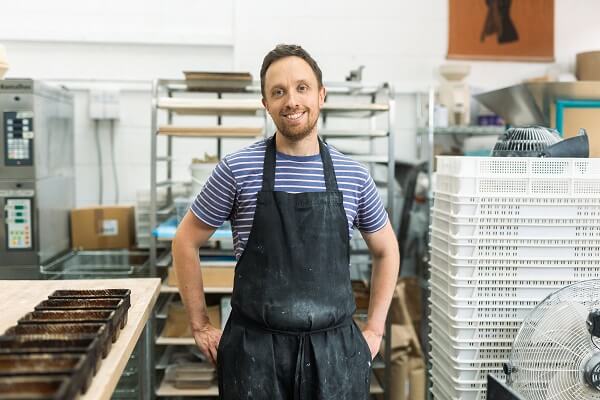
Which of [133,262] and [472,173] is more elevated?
[472,173]

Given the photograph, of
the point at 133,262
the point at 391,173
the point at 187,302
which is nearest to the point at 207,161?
the point at 133,262

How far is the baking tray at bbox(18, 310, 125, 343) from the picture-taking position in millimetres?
1322

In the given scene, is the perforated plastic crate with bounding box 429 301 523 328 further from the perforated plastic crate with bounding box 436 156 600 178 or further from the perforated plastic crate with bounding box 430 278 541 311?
the perforated plastic crate with bounding box 436 156 600 178

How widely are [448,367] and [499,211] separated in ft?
1.83

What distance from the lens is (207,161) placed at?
312cm

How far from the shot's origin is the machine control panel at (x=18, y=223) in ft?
9.16

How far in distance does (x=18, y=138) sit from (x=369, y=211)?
1874 millimetres

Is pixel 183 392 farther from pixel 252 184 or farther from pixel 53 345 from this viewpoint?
pixel 53 345

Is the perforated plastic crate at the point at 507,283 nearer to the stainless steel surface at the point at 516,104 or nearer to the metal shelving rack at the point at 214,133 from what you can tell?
the stainless steel surface at the point at 516,104

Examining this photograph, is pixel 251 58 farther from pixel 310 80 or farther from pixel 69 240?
pixel 310 80

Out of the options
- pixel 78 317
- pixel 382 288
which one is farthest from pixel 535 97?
pixel 78 317

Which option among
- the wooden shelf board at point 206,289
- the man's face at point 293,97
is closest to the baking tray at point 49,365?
the man's face at point 293,97

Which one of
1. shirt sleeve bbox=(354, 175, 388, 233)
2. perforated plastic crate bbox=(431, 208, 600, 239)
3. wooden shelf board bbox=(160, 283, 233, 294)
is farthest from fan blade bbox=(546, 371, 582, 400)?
wooden shelf board bbox=(160, 283, 233, 294)

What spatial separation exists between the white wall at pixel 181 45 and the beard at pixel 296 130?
209 cm
